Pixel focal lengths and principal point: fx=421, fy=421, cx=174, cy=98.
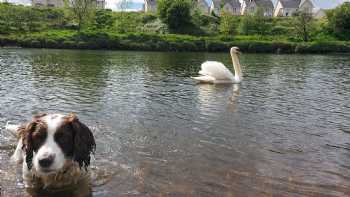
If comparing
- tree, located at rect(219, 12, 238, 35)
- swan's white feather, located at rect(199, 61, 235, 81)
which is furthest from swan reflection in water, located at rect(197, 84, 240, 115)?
tree, located at rect(219, 12, 238, 35)

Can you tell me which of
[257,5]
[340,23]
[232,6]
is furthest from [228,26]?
[257,5]

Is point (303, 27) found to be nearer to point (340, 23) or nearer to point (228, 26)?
point (340, 23)

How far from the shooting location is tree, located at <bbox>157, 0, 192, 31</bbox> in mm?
106250

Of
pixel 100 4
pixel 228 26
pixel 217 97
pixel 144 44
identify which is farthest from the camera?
pixel 100 4

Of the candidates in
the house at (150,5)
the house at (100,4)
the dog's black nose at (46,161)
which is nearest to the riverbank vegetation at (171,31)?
the house at (100,4)

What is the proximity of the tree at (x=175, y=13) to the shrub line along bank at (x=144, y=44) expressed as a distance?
19.9 meters

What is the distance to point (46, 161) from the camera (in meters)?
6.50

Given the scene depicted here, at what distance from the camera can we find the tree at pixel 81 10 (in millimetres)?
98688

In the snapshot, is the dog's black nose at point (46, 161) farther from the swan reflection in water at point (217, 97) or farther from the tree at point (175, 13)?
the tree at point (175, 13)

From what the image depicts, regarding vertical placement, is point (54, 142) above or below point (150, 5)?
below

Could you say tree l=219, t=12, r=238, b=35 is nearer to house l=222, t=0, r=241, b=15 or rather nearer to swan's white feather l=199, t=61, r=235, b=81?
house l=222, t=0, r=241, b=15

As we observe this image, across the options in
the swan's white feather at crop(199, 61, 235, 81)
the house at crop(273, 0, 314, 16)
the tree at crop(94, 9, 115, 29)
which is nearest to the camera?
the swan's white feather at crop(199, 61, 235, 81)

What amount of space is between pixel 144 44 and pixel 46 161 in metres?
71.8

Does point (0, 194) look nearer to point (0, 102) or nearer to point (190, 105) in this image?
point (0, 102)
